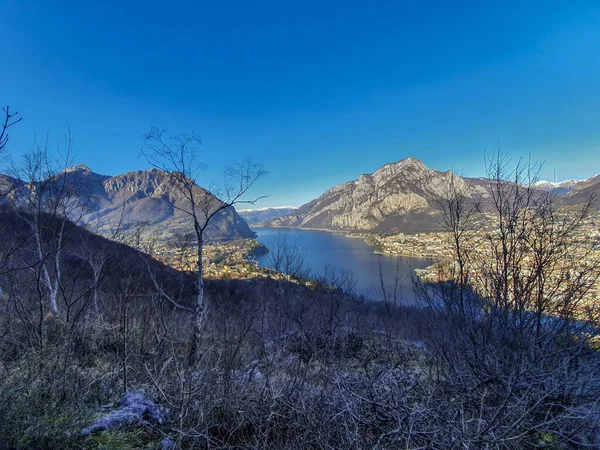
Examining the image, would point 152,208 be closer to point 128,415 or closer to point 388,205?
point 388,205

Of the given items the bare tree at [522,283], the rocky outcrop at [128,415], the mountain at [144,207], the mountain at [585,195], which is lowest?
the rocky outcrop at [128,415]

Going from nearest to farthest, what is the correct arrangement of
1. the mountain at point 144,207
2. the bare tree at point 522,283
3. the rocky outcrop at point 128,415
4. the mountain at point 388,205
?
the rocky outcrop at point 128,415 → the bare tree at point 522,283 → the mountain at point 144,207 → the mountain at point 388,205

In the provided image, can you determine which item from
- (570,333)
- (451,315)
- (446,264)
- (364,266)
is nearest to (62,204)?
(451,315)

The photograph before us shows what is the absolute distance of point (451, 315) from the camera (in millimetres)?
4180

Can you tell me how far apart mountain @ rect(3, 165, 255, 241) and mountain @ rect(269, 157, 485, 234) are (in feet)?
152

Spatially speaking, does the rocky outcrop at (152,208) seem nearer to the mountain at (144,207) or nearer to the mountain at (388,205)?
the mountain at (144,207)

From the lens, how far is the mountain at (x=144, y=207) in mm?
7779

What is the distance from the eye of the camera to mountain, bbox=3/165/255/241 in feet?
25.5

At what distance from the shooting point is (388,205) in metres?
104

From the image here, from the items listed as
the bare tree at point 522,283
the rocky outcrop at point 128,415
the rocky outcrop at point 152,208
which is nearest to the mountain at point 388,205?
the rocky outcrop at point 152,208

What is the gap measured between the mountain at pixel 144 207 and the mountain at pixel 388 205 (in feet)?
152

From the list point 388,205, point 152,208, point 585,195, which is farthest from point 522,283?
point 388,205

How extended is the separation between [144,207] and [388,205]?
8985 cm

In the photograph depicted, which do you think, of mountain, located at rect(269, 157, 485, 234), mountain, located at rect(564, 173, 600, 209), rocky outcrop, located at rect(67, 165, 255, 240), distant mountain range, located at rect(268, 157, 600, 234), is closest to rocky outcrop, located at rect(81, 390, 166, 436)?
rocky outcrop, located at rect(67, 165, 255, 240)
